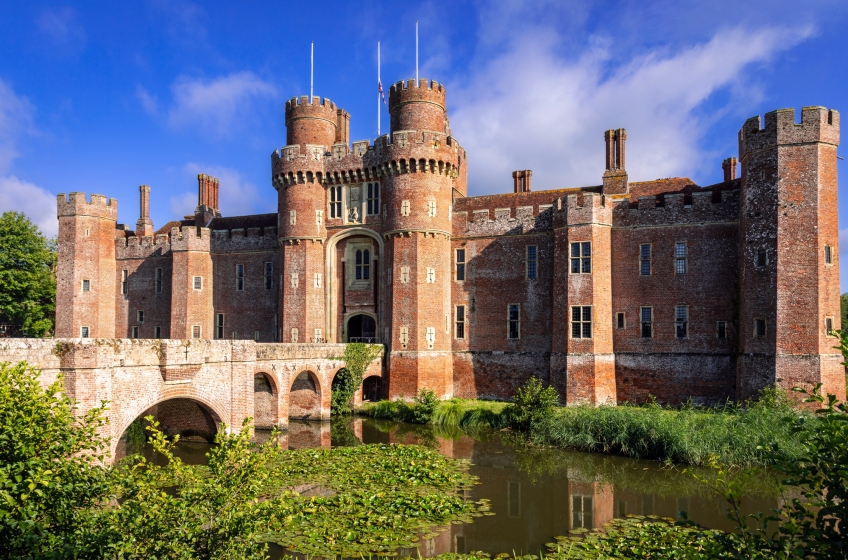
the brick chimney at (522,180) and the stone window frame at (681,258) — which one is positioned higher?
the brick chimney at (522,180)

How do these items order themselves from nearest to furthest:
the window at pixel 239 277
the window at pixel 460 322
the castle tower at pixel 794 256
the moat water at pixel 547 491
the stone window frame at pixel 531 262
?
the moat water at pixel 547 491
the castle tower at pixel 794 256
the stone window frame at pixel 531 262
the window at pixel 460 322
the window at pixel 239 277

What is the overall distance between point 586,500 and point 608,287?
1371 centimetres

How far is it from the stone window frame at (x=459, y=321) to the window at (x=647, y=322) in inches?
332

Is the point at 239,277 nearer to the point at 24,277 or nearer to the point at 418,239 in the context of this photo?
the point at 418,239

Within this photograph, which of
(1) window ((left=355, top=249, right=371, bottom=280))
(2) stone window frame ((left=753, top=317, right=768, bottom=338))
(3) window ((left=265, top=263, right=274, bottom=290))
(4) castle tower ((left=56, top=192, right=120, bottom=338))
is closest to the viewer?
(2) stone window frame ((left=753, top=317, right=768, bottom=338))

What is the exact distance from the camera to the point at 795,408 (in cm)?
2241

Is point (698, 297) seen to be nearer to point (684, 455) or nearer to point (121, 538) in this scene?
point (684, 455)

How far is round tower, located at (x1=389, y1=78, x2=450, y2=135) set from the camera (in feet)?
101

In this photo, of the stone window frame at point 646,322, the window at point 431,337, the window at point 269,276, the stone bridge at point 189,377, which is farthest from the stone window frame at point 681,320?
the window at point 269,276

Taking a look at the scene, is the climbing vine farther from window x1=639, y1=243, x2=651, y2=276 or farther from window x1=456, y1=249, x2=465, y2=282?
window x1=639, y1=243, x2=651, y2=276

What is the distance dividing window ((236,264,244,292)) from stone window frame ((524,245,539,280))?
53.1ft

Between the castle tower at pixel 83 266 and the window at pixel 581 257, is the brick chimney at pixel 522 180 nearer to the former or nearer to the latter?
the window at pixel 581 257

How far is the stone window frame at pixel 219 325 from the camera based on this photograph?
36250 mm

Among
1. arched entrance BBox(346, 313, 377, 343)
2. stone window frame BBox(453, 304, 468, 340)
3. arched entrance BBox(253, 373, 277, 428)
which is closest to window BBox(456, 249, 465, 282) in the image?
stone window frame BBox(453, 304, 468, 340)
